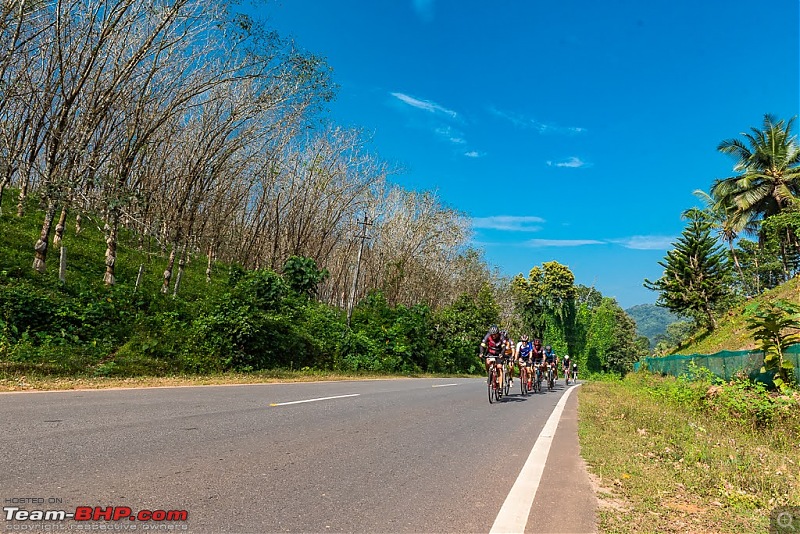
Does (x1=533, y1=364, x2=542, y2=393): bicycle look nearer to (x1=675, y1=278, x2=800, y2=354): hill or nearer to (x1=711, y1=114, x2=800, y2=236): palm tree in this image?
(x1=675, y1=278, x2=800, y2=354): hill

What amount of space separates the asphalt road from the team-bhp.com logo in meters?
0.05

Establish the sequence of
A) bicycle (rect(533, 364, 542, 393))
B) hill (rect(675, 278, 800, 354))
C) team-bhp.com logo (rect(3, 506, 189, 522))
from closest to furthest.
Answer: team-bhp.com logo (rect(3, 506, 189, 522)) < bicycle (rect(533, 364, 542, 393)) < hill (rect(675, 278, 800, 354))

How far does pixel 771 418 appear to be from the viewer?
967 centimetres

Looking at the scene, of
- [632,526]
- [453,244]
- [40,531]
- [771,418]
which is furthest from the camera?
[453,244]

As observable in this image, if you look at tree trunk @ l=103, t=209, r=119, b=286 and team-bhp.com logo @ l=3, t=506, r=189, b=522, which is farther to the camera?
tree trunk @ l=103, t=209, r=119, b=286

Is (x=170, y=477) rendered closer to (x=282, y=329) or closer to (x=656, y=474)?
(x=656, y=474)

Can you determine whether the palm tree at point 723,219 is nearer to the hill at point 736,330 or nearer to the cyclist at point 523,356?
the hill at point 736,330

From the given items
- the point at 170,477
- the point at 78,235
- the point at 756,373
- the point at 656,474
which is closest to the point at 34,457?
the point at 170,477

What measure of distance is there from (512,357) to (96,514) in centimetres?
1226

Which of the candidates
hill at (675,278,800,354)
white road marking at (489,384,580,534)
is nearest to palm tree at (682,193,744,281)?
hill at (675,278,800,354)

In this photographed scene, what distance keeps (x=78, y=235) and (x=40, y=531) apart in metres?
27.6

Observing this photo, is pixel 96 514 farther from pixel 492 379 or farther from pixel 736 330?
pixel 736 330

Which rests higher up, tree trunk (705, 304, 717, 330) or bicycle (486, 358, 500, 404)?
tree trunk (705, 304, 717, 330)

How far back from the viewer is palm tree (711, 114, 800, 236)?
39031mm
